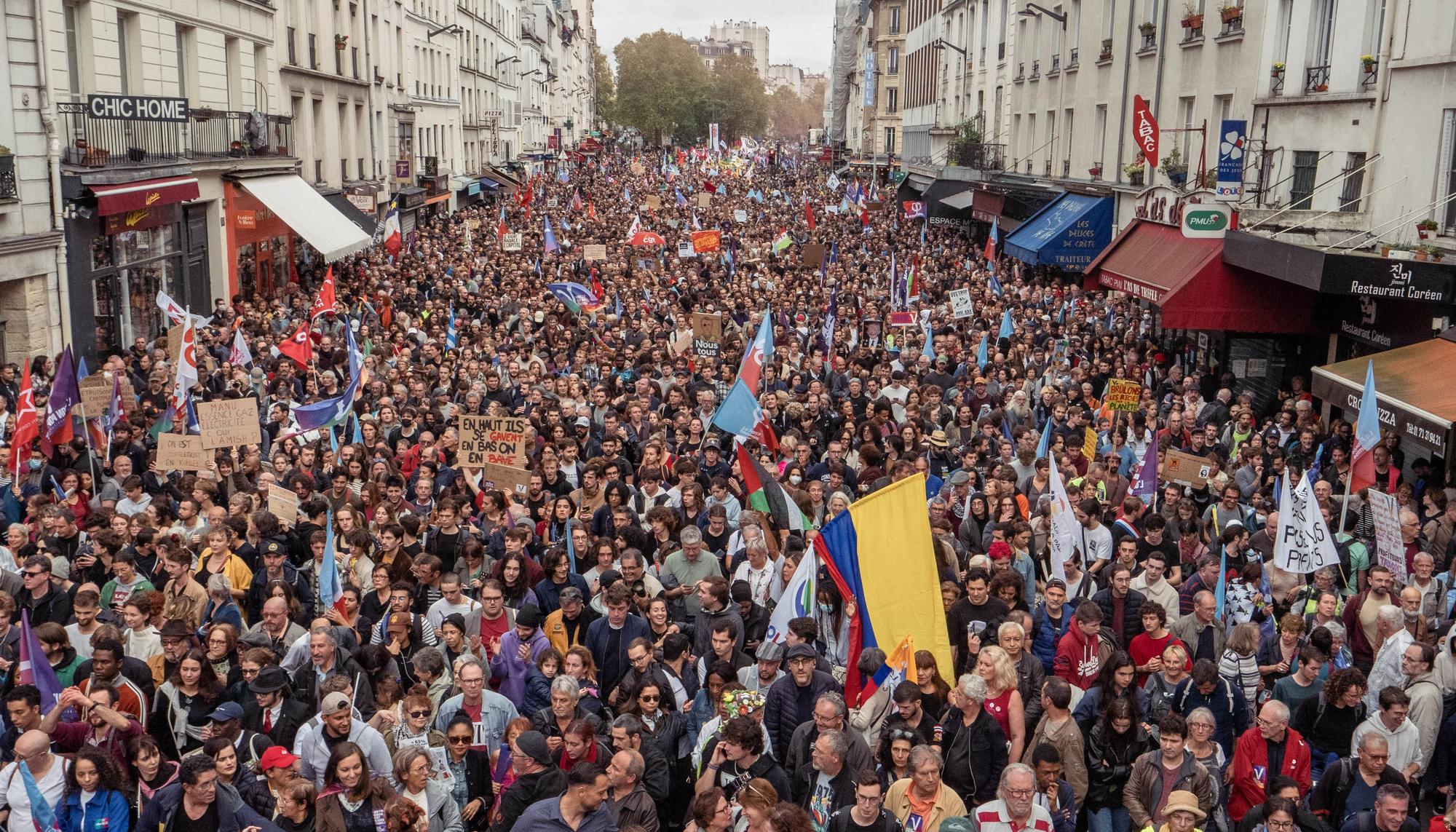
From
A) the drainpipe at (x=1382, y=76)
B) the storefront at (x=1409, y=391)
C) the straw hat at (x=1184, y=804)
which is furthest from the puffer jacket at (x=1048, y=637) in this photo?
the drainpipe at (x=1382, y=76)

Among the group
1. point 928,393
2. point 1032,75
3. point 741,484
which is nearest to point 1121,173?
point 1032,75

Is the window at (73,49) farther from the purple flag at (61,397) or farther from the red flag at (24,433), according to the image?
the red flag at (24,433)

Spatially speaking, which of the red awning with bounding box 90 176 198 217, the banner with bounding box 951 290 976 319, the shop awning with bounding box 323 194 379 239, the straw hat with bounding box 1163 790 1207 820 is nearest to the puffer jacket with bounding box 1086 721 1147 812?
the straw hat with bounding box 1163 790 1207 820

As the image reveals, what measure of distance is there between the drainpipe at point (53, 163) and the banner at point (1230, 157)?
669 inches

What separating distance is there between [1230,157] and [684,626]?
1485 cm

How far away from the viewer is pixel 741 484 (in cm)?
1293

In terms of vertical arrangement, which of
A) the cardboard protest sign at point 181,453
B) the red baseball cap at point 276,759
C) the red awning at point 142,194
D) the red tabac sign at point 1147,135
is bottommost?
the red baseball cap at point 276,759

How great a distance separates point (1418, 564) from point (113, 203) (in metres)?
18.8

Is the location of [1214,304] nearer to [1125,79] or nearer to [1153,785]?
[1125,79]

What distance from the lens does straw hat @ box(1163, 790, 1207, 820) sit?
21.1ft

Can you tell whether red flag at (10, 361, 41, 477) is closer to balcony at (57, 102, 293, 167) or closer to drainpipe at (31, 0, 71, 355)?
drainpipe at (31, 0, 71, 355)

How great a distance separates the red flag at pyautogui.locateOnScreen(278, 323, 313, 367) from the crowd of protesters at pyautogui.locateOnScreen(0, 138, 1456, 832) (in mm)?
429

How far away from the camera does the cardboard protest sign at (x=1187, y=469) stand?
1284cm

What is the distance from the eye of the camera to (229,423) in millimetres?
12852
